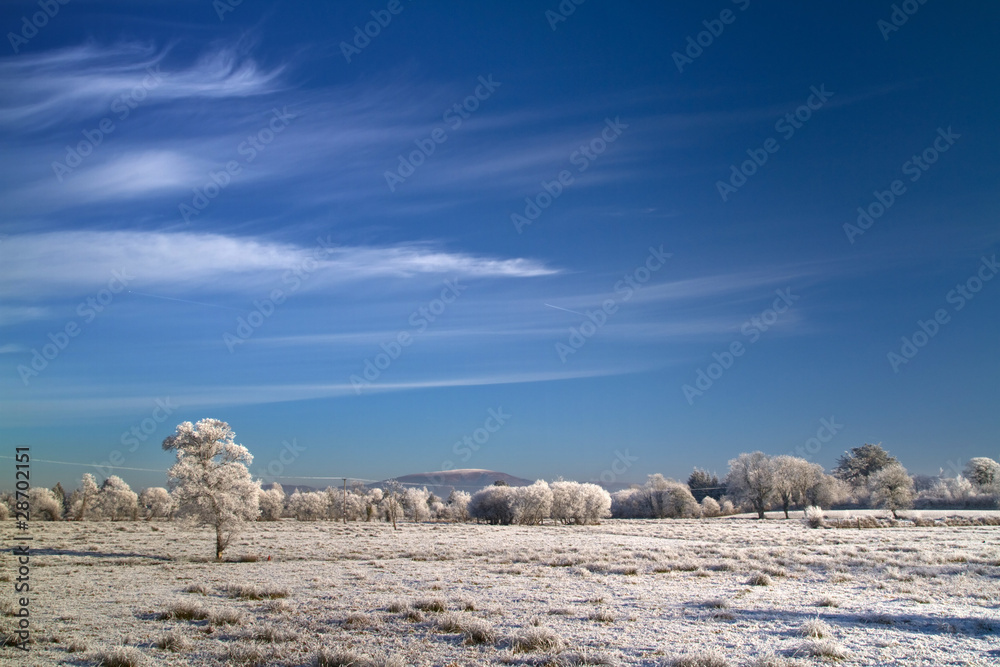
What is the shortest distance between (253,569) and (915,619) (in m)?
25.7

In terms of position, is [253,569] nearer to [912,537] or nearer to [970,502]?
[912,537]

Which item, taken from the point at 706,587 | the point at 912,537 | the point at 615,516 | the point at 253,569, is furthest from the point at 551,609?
the point at 615,516

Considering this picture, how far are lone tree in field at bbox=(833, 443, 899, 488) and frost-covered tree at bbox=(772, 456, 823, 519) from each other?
2733cm

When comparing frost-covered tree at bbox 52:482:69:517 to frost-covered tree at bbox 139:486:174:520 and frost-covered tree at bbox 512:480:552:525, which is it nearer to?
frost-covered tree at bbox 139:486:174:520

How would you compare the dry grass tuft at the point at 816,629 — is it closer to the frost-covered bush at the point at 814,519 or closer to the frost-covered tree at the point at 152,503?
the frost-covered bush at the point at 814,519

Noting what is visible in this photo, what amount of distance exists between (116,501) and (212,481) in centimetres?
8660

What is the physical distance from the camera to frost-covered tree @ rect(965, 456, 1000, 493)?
265ft

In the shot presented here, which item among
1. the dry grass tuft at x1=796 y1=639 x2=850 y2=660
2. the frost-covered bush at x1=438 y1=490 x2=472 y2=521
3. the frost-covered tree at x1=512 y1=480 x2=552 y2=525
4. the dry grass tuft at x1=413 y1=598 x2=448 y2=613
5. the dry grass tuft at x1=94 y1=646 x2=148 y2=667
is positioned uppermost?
the dry grass tuft at x1=796 y1=639 x2=850 y2=660

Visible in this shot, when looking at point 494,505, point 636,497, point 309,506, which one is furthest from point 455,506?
point 636,497

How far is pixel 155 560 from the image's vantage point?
32.3 metres

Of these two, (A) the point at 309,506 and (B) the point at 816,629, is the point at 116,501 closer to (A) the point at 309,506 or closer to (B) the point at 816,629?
(A) the point at 309,506

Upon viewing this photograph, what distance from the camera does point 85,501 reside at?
94.2 meters

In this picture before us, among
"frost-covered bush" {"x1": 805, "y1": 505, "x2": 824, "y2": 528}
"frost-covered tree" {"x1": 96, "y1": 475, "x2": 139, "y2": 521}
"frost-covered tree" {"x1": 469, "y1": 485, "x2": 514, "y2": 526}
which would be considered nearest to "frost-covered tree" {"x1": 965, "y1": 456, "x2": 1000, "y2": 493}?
"frost-covered bush" {"x1": 805, "y1": 505, "x2": 824, "y2": 528}

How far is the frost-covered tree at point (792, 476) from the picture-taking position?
263 ft
